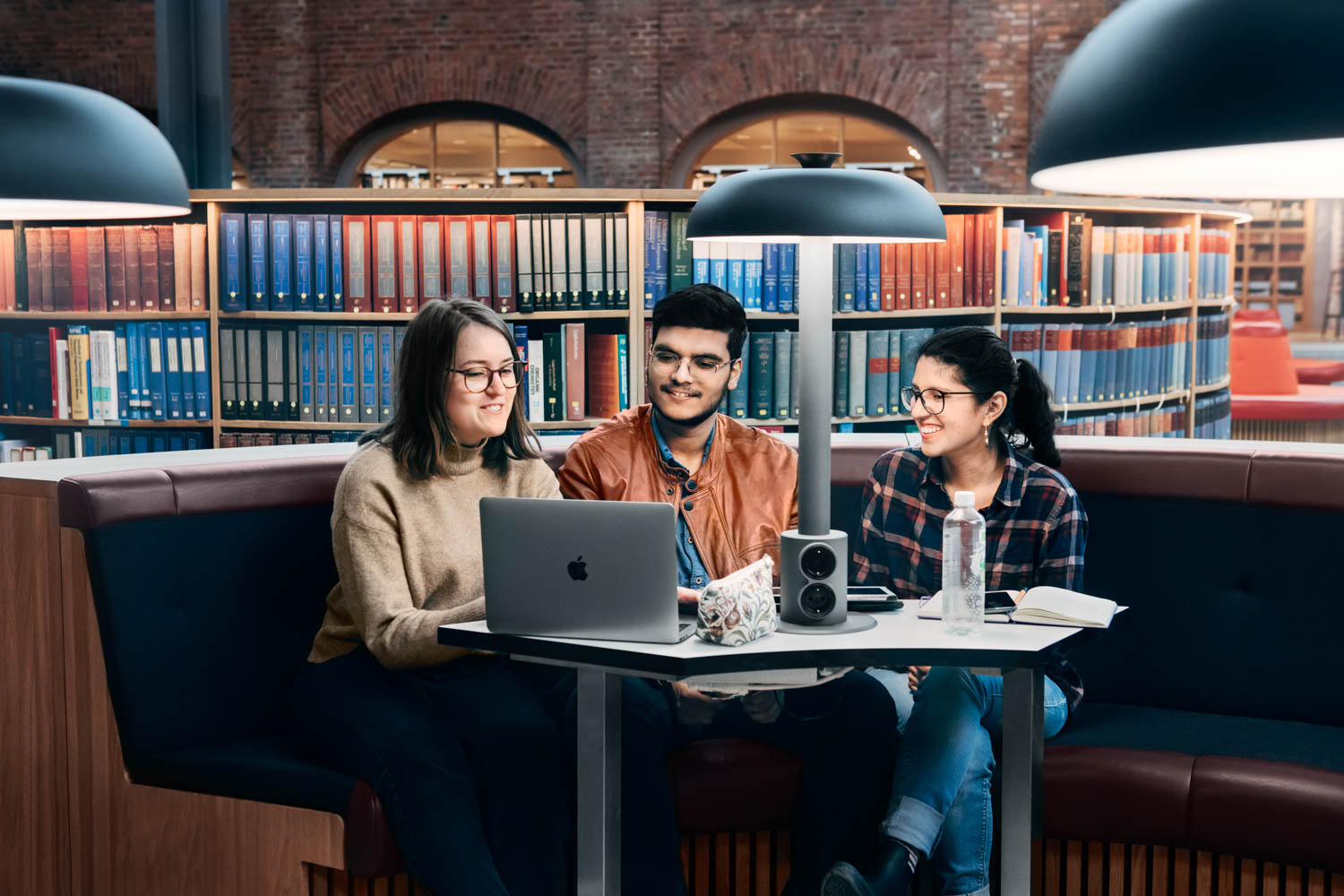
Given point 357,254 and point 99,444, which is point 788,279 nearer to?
point 357,254

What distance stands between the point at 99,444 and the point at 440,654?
138 inches

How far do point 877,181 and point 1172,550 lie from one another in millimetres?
1107

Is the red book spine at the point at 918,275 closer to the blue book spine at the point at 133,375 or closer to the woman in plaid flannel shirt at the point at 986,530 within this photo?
the woman in plaid flannel shirt at the point at 986,530

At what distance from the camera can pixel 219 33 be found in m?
5.16

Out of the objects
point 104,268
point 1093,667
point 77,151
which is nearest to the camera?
point 77,151

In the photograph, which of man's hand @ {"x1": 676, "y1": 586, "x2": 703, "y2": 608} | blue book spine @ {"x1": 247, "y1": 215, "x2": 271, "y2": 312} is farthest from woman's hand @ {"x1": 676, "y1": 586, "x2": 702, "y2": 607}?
blue book spine @ {"x1": 247, "y1": 215, "x2": 271, "y2": 312}

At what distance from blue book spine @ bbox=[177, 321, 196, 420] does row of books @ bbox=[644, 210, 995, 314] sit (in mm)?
1697

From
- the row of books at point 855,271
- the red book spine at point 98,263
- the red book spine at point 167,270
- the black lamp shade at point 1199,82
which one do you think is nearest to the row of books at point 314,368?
the red book spine at point 167,270

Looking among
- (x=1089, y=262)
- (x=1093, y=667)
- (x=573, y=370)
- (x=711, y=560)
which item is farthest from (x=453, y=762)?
(x=1089, y=262)

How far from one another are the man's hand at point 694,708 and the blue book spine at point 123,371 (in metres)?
3.34

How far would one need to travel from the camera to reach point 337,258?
187 inches

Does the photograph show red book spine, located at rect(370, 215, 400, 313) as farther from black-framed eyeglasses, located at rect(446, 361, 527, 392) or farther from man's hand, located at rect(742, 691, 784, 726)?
man's hand, located at rect(742, 691, 784, 726)

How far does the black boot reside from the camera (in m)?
1.94

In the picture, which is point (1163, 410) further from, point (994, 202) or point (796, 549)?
point (796, 549)
